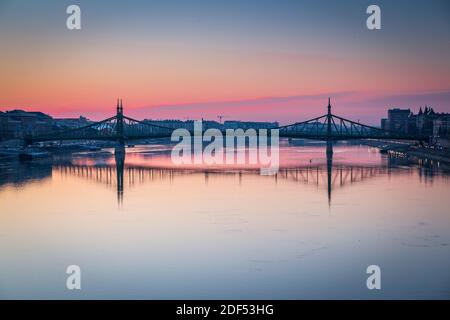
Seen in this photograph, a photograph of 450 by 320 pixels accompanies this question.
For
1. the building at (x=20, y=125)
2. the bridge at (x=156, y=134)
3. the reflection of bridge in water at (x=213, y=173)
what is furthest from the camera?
the building at (x=20, y=125)

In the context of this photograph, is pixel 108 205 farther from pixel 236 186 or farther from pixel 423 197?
pixel 423 197

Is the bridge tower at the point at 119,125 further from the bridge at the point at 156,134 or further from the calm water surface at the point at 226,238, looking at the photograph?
the calm water surface at the point at 226,238

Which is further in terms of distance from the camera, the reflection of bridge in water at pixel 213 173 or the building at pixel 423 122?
the building at pixel 423 122

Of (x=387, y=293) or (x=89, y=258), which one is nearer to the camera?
(x=387, y=293)

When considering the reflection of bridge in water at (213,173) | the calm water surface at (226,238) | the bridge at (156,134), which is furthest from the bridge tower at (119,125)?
the calm water surface at (226,238)

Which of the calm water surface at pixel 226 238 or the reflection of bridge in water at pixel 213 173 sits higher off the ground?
the reflection of bridge in water at pixel 213 173
